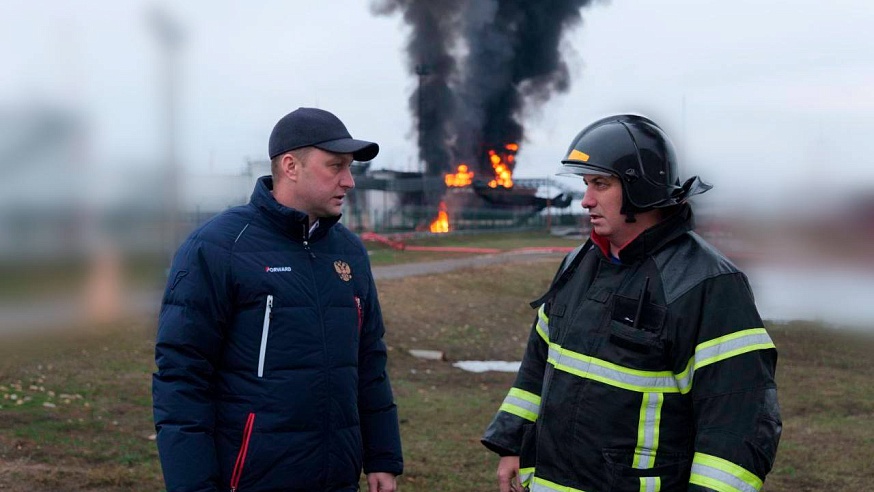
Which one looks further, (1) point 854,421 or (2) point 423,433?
(1) point 854,421

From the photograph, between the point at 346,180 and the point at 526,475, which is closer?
the point at 526,475

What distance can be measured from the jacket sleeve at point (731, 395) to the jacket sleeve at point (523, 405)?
0.66 metres

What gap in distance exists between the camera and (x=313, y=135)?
10.7 ft

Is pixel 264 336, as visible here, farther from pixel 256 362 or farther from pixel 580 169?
pixel 580 169

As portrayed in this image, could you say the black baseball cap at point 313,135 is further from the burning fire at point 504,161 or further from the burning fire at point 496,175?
the burning fire at point 504,161

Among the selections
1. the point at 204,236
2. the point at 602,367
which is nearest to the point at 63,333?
the point at 204,236

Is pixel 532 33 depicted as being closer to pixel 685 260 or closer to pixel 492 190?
pixel 492 190

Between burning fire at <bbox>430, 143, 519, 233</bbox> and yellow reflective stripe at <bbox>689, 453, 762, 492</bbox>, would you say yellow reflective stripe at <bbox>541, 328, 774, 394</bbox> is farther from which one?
burning fire at <bbox>430, 143, 519, 233</bbox>

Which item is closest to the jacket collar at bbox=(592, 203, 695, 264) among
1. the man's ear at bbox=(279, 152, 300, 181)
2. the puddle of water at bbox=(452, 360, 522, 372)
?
→ the man's ear at bbox=(279, 152, 300, 181)

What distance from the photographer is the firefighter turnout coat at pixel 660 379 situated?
8.72ft

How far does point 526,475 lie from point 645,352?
0.70 m

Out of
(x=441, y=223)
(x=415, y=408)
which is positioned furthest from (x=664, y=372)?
(x=441, y=223)

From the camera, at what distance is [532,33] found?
59.2 m

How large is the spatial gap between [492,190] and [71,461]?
46.2 metres
